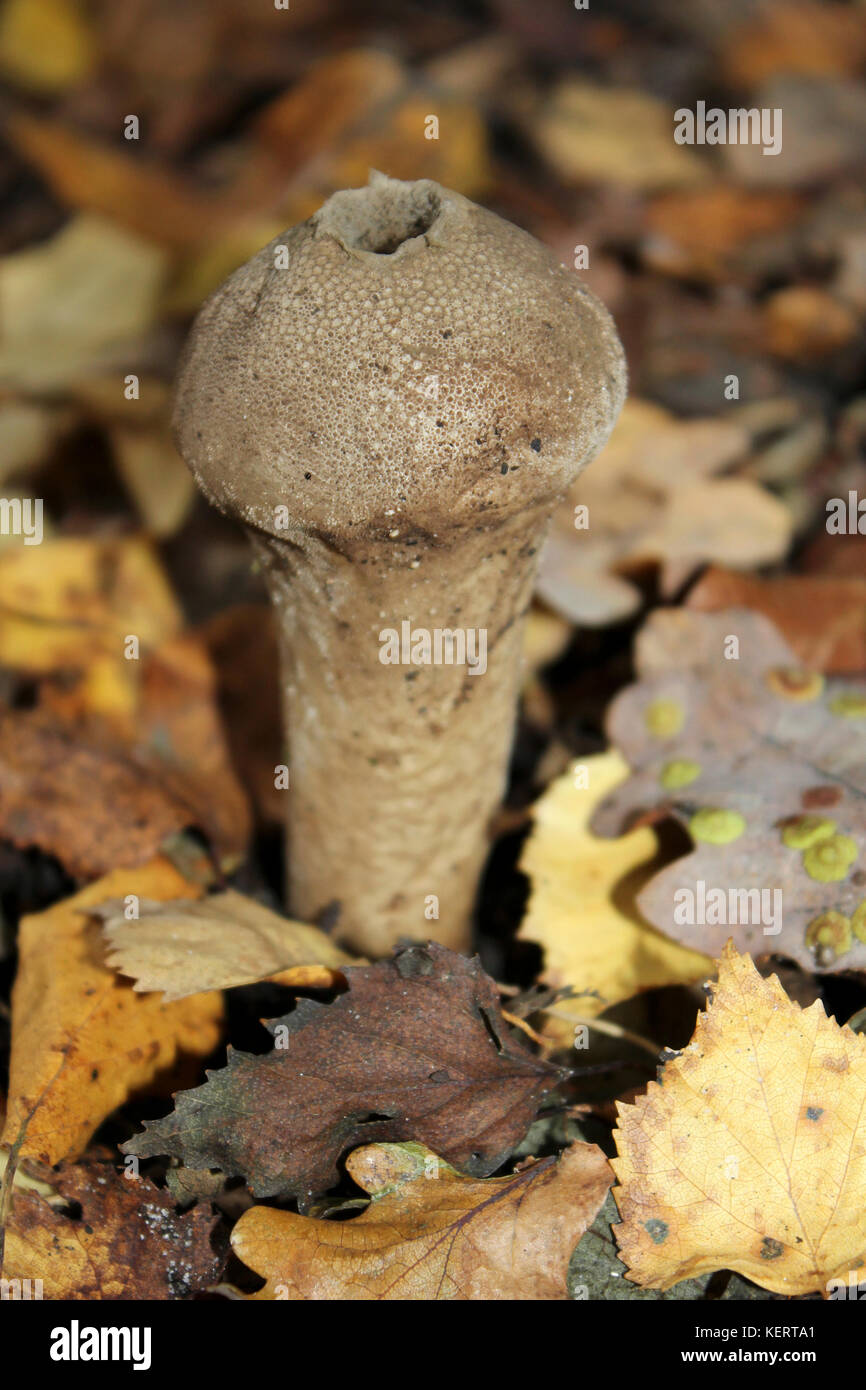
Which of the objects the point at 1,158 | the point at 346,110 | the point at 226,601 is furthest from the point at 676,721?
the point at 1,158

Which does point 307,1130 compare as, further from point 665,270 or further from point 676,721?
point 665,270

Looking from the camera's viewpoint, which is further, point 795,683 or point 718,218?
point 718,218

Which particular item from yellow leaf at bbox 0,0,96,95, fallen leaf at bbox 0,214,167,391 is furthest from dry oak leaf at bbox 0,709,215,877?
yellow leaf at bbox 0,0,96,95

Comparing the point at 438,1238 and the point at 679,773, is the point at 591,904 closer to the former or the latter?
the point at 679,773

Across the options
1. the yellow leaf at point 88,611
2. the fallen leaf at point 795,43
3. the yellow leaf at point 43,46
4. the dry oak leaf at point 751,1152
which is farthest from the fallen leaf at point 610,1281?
the yellow leaf at point 43,46

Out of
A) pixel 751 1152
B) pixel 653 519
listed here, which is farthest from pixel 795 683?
pixel 751 1152

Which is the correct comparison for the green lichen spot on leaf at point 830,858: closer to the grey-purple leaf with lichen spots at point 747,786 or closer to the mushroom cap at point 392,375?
the grey-purple leaf with lichen spots at point 747,786
